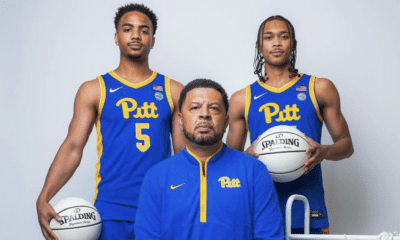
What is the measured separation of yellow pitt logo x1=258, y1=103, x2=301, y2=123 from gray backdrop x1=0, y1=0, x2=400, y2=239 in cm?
124

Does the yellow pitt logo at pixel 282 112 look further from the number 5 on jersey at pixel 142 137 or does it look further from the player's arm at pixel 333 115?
the number 5 on jersey at pixel 142 137

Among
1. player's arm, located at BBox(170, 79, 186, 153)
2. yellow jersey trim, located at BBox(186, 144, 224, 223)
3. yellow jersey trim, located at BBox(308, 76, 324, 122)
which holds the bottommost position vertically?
yellow jersey trim, located at BBox(186, 144, 224, 223)

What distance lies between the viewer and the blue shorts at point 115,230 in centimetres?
282

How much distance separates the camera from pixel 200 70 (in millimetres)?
4254

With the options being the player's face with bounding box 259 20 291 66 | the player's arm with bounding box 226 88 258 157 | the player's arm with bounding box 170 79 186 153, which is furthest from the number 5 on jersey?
the player's face with bounding box 259 20 291 66

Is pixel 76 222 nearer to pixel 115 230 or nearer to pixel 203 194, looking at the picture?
pixel 115 230

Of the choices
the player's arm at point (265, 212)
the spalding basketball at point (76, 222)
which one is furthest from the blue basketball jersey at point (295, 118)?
the spalding basketball at point (76, 222)

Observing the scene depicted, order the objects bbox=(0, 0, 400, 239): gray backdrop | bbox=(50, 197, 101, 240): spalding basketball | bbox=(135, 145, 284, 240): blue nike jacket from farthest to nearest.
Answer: bbox=(0, 0, 400, 239): gray backdrop → bbox=(50, 197, 101, 240): spalding basketball → bbox=(135, 145, 284, 240): blue nike jacket

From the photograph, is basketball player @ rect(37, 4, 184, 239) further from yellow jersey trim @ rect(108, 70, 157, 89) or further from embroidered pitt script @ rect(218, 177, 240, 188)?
embroidered pitt script @ rect(218, 177, 240, 188)

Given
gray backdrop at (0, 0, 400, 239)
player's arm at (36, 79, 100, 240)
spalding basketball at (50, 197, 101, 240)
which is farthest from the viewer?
gray backdrop at (0, 0, 400, 239)

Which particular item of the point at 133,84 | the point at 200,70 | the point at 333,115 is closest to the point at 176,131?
the point at 133,84

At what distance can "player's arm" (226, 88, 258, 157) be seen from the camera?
10.2 feet

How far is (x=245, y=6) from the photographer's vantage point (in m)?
4.40

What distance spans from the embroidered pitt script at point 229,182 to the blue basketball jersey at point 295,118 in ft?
1.67
